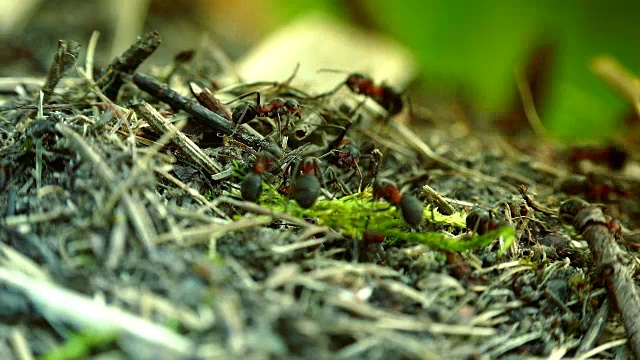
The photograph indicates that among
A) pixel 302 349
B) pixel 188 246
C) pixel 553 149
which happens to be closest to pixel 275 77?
pixel 553 149

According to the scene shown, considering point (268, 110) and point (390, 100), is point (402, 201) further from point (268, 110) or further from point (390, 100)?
point (390, 100)

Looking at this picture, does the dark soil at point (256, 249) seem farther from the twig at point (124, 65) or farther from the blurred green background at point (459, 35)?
the blurred green background at point (459, 35)

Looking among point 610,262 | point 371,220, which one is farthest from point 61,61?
point 610,262

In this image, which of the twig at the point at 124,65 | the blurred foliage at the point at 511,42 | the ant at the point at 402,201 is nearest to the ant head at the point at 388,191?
the ant at the point at 402,201

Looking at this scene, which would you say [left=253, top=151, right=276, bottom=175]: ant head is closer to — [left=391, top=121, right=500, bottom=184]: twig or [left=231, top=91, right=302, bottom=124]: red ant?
[left=231, top=91, right=302, bottom=124]: red ant

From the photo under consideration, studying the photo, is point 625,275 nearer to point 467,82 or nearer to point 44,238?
point 44,238

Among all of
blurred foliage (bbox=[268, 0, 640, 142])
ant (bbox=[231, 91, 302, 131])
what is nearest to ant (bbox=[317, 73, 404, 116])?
ant (bbox=[231, 91, 302, 131])

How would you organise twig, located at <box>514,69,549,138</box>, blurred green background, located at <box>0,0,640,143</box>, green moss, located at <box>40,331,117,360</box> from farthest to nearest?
1. blurred green background, located at <box>0,0,640,143</box>
2. twig, located at <box>514,69,549,138</box>
3. green moss, located at <box>40,331,117,360</box>
